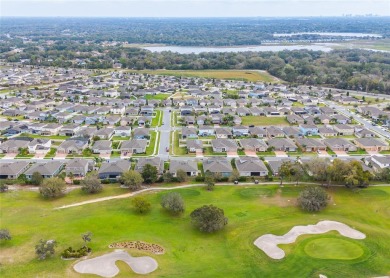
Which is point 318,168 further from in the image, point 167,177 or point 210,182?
point 167,177

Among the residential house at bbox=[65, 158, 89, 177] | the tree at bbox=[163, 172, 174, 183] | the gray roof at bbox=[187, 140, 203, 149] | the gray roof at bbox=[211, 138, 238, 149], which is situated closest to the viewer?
the tree at bbox=[163, 172, 174, 183]

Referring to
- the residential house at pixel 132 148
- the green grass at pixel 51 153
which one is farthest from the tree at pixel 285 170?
the green grass at pixel 51 153

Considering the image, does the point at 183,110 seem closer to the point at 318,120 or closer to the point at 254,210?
the point at 318,120

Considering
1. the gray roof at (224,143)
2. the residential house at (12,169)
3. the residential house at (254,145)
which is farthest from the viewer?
the residential house at (254,145)

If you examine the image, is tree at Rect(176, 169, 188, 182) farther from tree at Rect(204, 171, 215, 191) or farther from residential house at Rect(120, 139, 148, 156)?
residential house at Rect(120, 139, 148, 156)

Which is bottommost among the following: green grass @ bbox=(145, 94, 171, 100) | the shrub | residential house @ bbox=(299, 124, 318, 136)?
the shrub

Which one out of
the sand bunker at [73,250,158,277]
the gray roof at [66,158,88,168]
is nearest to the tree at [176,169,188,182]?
the gray roof at [66,158,88,168]

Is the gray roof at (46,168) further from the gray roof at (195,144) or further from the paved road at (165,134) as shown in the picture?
the gray roof at (195,144)

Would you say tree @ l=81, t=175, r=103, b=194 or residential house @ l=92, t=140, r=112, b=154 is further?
residential house @ l=92, t=140, r=112, b=154
